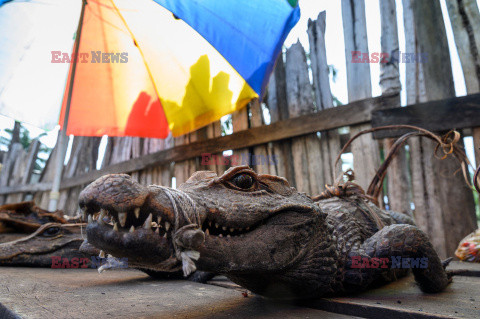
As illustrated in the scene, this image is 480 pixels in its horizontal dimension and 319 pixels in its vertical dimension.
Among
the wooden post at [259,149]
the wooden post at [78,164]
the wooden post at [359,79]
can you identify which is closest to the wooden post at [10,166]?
the wooden post at [78,164]

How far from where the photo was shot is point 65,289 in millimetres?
1855

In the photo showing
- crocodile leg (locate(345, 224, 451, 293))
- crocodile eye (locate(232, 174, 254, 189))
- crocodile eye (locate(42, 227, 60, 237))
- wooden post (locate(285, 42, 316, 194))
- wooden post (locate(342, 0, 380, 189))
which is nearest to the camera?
crocodile eye (locate(232, 174, 254, 189))

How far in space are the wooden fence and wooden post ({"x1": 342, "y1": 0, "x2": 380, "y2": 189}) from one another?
0.5 inches

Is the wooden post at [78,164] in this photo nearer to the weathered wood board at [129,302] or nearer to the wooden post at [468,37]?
the weathered wood board at [129,302]

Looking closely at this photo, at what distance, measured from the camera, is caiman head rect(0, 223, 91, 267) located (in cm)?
280

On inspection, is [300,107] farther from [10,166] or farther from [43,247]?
[10,166]

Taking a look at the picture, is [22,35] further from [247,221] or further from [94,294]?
[247,221]

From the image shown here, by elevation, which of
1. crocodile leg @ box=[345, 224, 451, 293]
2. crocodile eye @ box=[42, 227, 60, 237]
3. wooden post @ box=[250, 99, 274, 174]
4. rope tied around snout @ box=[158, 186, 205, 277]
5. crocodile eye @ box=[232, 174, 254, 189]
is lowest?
crocodile leg @ box=[345, 224, 451, 293]

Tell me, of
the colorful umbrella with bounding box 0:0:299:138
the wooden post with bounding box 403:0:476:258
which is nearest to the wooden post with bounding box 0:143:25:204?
the colorful umbrella with bounding box 0:0:299:138

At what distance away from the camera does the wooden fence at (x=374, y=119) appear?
3414 millimetres

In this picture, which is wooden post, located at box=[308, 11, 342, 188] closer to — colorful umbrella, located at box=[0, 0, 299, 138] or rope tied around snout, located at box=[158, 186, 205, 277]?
colorful umbrella, located at box=[0, 0, 299, 138]

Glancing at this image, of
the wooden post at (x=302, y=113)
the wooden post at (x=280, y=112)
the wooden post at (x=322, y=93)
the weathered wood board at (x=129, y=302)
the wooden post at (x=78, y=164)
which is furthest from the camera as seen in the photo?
the wooden post at (x=78, y=164)

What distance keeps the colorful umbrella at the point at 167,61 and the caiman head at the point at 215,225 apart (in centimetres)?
257

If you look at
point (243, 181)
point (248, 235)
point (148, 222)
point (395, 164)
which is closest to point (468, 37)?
point (395, 164)
